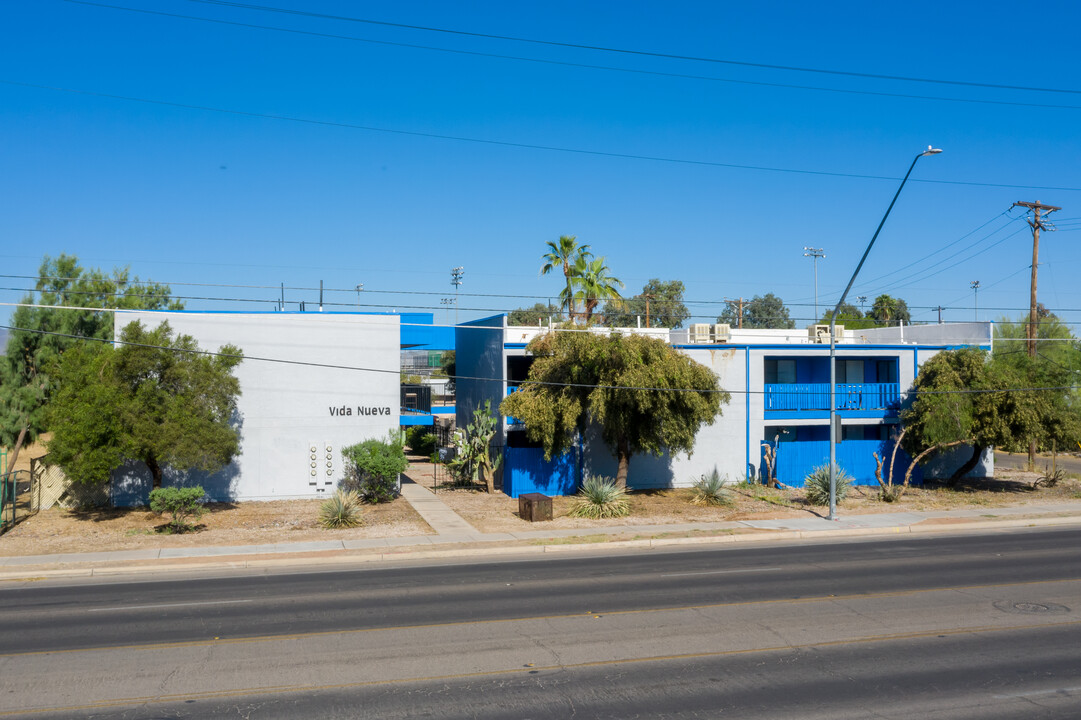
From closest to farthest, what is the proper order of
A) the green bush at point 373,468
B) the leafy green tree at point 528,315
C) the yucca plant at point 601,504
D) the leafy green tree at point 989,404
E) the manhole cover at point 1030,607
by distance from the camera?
the manhole cover at point 1030,607 → the yucca plant at point 601,504 → the green bush at point 373,468 → the leafy green tree at point 989,404 → the leafy green tree at point 528,315

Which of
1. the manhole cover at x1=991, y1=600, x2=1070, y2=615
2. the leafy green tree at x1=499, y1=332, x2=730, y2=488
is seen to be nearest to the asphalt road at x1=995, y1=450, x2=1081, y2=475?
the leafy green tree at x1=499, y1=332, x2=730, y2=488

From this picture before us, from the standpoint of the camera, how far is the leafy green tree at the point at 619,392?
27.0 m

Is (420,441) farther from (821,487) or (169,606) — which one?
(169,606)

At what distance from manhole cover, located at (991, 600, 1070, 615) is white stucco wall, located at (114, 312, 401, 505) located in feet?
67.8

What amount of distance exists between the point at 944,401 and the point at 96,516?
28.8 metres

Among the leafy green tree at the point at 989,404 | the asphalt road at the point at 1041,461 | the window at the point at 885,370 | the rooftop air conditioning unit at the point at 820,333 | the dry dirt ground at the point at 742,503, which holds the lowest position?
the asphalt road at the point at 1041,461

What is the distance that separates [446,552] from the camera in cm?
2064

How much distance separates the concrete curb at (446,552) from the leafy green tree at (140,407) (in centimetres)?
488

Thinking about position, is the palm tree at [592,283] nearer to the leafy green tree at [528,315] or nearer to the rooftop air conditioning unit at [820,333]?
the rooftop air conditioning unit at [820,333]

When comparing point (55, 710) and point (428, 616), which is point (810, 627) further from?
point (55, 710)

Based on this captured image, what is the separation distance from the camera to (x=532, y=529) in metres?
23.7

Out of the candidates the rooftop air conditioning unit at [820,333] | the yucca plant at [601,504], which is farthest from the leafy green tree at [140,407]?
the rooftop air conditioning unit at [820,333]

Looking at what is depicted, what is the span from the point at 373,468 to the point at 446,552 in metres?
8.06

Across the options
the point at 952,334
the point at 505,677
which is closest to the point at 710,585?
the point at 505,677
